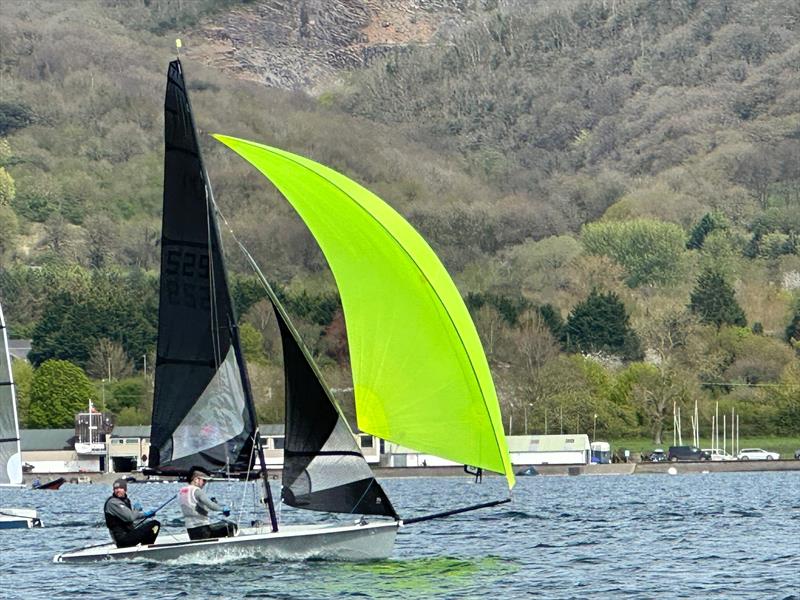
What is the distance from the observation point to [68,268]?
188 m

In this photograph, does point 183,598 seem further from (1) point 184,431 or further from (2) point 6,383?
(2) point 6,383

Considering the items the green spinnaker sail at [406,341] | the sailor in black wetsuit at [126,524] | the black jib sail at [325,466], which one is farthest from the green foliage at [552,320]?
the green spinnaker sail at [406,341]

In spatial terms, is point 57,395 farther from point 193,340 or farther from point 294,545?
point 294,545

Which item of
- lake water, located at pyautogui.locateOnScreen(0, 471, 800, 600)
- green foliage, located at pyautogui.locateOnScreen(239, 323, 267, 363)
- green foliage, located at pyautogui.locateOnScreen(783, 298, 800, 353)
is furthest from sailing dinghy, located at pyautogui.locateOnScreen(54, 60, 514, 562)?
green foliage, located at pyautogui.locateOnScreen(783, 298, 800, 353)

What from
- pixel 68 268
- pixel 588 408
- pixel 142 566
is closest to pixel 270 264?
pixel 68 268

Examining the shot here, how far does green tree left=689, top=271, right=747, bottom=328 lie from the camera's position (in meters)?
146

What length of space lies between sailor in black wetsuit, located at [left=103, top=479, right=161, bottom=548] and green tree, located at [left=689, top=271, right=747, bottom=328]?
4581 inches

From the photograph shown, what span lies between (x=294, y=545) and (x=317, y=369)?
303 cm

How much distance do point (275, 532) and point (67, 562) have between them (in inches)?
158

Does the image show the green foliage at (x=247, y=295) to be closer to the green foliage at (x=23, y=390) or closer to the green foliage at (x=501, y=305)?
the green foliage at (x=501, y=305)

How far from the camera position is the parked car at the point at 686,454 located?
10575cm

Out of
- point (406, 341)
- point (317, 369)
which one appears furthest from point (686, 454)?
point (406, 341)

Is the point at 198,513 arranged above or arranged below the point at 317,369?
below

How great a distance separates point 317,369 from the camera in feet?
99.8
